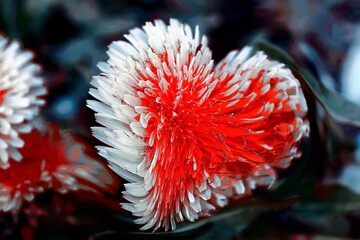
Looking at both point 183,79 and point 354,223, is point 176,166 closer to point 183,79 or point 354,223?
point 183,79

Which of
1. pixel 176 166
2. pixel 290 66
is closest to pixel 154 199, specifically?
pixel 176 166

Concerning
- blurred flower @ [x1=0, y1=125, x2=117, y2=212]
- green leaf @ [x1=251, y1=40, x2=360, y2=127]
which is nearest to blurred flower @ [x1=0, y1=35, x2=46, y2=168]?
blurred flower @ [x1=0, y1=125, x2=117, y2=212]

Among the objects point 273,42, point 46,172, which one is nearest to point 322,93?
point 273,42

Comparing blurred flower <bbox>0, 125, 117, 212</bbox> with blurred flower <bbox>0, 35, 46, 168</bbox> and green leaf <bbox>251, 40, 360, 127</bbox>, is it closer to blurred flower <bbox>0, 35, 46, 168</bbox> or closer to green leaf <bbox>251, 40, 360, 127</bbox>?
blurred flower <bbox>0, 35, 46, 168</bbox>

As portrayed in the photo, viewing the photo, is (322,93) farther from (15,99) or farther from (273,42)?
(15,99)

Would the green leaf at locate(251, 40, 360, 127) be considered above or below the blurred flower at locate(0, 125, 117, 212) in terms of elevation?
above

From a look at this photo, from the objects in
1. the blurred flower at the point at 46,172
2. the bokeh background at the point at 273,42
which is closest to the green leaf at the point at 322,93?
the bokeh background at the point at 273,42
